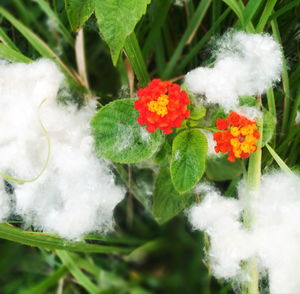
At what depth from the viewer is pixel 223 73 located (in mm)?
1092

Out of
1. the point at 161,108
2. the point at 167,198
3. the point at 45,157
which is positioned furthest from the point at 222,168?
the point at 45,157

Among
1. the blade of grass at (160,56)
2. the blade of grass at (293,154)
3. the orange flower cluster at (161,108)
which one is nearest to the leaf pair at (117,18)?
the orange flower cluster at (161,108)

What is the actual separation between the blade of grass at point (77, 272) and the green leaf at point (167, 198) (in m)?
0.33

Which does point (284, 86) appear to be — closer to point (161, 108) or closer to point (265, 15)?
point (265, 15)

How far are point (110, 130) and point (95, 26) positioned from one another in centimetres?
42

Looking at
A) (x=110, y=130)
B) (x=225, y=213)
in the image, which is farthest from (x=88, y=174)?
(x=225, y=213)

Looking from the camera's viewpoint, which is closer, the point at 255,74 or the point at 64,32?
the point at 255,74

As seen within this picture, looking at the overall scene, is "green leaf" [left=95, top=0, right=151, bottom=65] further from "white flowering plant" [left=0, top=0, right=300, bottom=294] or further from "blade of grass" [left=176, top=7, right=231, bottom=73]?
"blade of grass" [left=176, top=7, right=231, bottom=73]

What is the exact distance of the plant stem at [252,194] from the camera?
104cm

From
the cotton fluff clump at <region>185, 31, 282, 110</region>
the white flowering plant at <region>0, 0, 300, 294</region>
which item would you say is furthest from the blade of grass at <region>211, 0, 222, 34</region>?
the cotton fluff clump at <region>185, 31, 282, 110</region>

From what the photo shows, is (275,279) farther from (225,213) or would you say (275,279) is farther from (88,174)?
(88,174)

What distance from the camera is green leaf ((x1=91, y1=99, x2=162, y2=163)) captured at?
102cm

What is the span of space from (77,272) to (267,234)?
0.61 metres

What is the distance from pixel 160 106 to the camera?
0.94 metres
